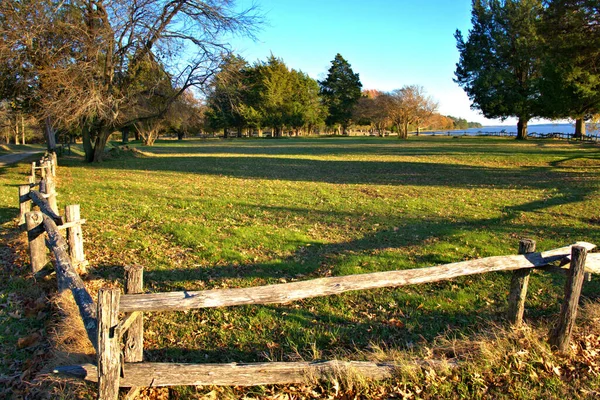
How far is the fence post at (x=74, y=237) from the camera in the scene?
5.82 m

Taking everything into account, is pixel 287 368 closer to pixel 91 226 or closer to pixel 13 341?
pixel 13 341

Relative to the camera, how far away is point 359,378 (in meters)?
3.52

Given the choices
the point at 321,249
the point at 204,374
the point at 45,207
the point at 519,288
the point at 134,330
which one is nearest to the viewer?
the point at 204,374

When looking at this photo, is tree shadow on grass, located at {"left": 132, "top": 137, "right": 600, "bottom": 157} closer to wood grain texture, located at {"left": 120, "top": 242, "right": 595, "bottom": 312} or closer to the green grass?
the green grass

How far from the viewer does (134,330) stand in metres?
3.54

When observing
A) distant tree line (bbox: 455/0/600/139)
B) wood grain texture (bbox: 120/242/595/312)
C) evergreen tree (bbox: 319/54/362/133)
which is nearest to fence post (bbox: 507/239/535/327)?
wood grain texture (bbox: 120/242/595/312)

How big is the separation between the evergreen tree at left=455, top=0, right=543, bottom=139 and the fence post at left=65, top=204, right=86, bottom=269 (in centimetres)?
5194

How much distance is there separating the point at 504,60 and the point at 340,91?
41.9m

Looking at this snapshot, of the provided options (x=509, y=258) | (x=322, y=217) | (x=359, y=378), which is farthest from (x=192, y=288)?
(x=322, y=217)

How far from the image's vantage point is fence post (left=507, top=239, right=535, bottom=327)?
14.3ft

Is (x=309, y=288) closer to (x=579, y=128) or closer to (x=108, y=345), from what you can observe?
(x=108, y=345)

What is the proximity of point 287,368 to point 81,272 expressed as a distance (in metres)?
4.44

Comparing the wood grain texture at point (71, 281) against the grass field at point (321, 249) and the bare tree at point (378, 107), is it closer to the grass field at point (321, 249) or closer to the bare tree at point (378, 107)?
the grass field at point (321, 249)

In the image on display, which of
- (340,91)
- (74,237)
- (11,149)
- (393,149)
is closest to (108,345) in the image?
(74,237)
